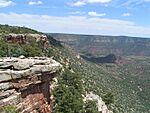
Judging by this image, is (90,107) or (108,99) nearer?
(90,107)

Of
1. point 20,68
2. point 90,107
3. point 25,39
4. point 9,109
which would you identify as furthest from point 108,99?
point 9,109

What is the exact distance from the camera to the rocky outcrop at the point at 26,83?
39.3 m

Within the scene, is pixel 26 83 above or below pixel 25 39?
above

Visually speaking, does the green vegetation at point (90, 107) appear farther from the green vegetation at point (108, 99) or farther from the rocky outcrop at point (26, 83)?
the rocky outcrop at point (26, 83)

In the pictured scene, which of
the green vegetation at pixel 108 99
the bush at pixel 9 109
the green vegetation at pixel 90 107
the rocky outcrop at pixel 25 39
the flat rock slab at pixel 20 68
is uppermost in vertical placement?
the flat rock slab at pixel 20 68

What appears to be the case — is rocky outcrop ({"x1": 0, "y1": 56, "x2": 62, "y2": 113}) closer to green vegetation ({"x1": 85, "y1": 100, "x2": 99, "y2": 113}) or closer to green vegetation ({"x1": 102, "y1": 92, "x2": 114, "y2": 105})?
green vegetation ({"x1": 85, "y1": 100, "x2": 99, "y2": 113})

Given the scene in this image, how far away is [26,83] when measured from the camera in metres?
41.5

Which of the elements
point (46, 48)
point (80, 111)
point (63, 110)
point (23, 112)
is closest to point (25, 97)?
point (23, 112)

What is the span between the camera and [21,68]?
42031 millimetres

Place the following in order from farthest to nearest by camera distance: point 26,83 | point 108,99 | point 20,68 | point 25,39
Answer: point 108,99
point 25,39
point 20,68
point 26,83

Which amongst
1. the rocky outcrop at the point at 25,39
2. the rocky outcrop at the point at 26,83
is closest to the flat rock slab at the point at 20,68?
the rocky outcrop at the point at 26,83

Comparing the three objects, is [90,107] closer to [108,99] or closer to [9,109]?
[108,99]

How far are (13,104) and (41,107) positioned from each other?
245 inches

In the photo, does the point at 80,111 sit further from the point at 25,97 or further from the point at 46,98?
the point at 25,97
